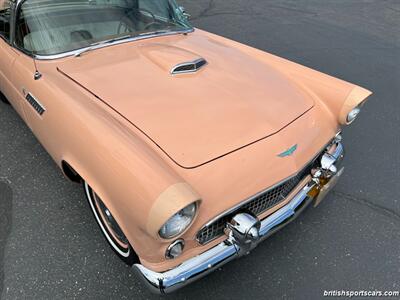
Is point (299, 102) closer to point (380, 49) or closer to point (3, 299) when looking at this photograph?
point (3, 299)

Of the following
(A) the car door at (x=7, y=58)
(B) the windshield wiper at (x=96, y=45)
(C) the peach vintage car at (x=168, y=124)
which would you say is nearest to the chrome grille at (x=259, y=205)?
(C) the peach vintage car at (x=168, y=124)

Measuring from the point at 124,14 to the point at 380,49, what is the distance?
4.92 meters

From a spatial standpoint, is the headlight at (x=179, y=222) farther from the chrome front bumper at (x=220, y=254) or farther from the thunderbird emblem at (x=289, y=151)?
the thunderbird emblem at (x=289, y=151)

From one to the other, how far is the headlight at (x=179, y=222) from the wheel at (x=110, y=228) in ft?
1.58

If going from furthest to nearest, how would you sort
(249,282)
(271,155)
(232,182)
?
(249,282)
(271,155)
(232,182)

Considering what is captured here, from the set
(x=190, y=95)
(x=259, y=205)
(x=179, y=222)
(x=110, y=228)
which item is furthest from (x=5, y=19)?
(x=259, y=205)

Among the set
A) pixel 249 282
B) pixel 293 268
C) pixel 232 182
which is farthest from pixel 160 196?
pixel 293 268

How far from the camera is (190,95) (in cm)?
214

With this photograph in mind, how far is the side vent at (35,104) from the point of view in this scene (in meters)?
2.28

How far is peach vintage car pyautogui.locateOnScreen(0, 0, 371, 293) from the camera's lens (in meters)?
1.64

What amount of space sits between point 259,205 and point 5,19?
2587mm

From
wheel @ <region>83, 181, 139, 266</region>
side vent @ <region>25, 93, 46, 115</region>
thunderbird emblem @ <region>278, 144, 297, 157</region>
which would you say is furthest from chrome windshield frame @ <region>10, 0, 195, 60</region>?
thunderbird emblem @ <region>278, 144, 297, 157</region>

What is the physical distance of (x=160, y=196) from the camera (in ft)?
4.73

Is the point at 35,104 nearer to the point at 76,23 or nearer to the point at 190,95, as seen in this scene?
the point at 76,23
